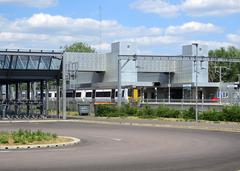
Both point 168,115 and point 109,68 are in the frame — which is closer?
point 168,115

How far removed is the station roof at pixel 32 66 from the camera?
149ft

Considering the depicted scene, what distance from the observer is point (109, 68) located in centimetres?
9394

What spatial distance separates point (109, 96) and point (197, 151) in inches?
2323

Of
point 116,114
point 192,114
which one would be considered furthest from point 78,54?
point 192,114

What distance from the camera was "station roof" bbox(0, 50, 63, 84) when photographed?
149ft

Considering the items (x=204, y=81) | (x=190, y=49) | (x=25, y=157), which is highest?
(x=190, y=49)

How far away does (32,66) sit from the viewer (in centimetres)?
4572

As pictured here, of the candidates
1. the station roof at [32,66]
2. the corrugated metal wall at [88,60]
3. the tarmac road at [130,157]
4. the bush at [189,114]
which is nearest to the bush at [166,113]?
the bush at [189,114]

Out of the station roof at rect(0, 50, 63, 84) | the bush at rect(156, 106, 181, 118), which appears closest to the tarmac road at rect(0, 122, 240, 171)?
the station roof at rect(0, 50, 63, 84)

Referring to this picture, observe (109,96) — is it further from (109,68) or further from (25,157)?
(25,157)

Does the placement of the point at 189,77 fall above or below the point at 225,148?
above

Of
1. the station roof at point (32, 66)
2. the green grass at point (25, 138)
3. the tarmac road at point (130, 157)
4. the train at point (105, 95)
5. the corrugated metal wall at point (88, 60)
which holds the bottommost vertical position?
the tarmac road at point (130, 157)

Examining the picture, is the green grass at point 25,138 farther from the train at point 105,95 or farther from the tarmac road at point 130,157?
the train at point 105,95

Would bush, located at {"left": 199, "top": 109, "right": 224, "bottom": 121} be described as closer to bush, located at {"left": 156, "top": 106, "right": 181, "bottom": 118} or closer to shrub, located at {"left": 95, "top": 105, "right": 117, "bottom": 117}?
bush, located at {"left": 156, "top": 106, "right": 181, "bottom": 118}
